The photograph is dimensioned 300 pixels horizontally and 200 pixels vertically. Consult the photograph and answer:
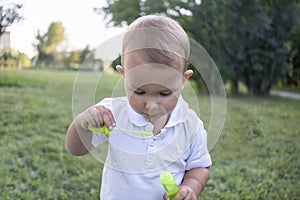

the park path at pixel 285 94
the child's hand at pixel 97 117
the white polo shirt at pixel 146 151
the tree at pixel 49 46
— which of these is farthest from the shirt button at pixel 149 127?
the park path at pixel 285 94

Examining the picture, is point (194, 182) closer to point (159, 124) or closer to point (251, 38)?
point (159, 124)

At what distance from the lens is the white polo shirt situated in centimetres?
126

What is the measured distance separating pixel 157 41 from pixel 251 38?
8812 mm

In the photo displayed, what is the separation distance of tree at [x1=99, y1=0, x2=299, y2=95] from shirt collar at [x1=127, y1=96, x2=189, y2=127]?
7313 mm

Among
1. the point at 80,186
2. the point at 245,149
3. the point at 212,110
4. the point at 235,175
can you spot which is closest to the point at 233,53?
the point at 245,149

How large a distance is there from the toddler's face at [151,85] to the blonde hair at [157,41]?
0.07 ft

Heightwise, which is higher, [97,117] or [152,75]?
[152,75]

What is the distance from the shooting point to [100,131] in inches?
46.0

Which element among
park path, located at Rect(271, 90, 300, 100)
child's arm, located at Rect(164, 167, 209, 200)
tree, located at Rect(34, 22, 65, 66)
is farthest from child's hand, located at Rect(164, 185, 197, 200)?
park path, located at Rect(271, 90, 300, 100)

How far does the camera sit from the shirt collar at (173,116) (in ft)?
4.08

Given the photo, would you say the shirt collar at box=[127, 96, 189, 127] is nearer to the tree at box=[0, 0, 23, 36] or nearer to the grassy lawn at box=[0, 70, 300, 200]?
the grassy lawn at box=[0, 70, 300, 200]

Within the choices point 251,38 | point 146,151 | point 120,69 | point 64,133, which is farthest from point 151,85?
point 251,38

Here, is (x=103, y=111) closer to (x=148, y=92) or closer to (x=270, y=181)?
(x=148, y=92)

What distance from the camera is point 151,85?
42.7 inches
